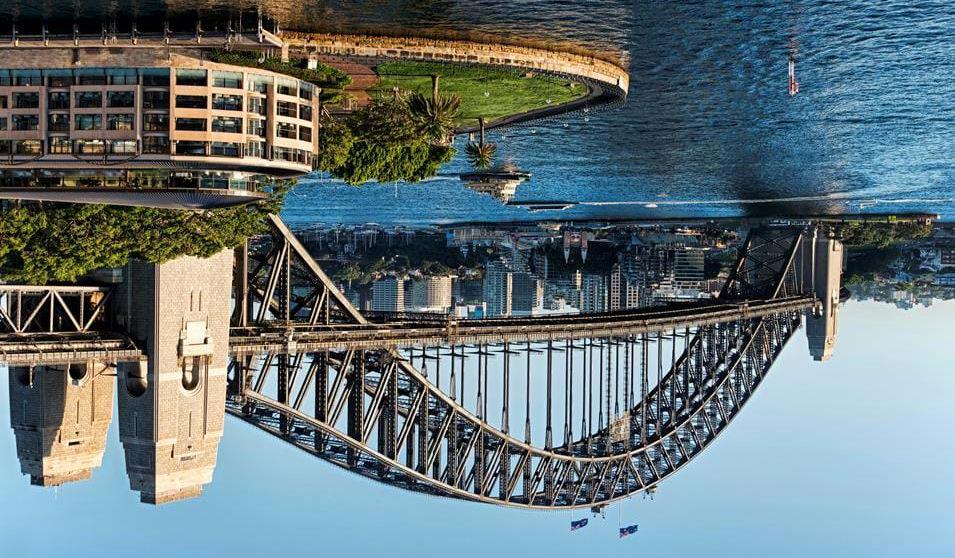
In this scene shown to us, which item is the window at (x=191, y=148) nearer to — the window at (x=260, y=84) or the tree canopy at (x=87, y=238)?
the window at (x=260, y=84)

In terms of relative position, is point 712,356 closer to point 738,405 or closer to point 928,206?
point 738,405

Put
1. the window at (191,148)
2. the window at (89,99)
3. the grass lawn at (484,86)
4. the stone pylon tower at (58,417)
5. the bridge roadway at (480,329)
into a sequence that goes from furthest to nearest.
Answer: the bridge roadway at (480,329)
the grass lawn at (484,86)
the stone pylon tower at (58,417)
the window at (191,148)
the window at (89,99)

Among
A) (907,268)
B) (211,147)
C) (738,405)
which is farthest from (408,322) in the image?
(907,268)

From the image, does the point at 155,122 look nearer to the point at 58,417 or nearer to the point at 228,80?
the point at 228,80

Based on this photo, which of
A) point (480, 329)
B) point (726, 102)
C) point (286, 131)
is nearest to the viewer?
point (286, 131)

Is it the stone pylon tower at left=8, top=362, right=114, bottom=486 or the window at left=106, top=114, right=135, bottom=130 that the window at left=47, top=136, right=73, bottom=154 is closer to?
the window at left=106, top=114, right=135, bottom=130

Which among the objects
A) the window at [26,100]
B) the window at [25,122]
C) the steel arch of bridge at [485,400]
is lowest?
the steel arch of bridge at [485,400]

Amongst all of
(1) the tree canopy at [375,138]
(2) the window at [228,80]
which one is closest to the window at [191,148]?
(2) the window at [228,80]

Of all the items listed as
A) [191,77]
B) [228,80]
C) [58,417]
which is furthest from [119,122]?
[58,417]
